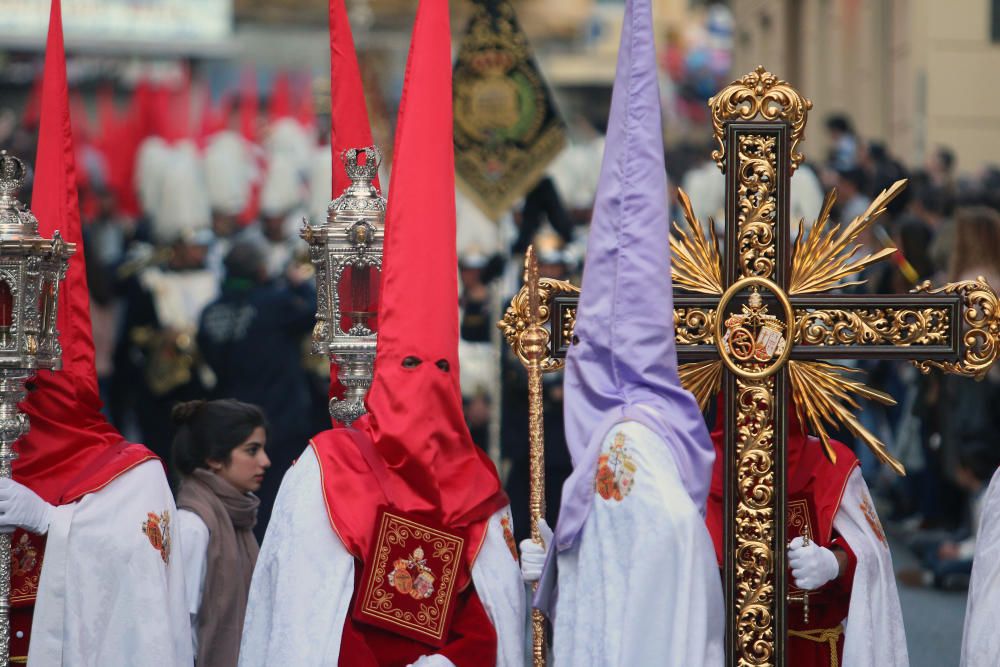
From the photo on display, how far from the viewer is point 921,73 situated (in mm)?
15984

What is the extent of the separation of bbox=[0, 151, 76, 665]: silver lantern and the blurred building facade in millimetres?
11414

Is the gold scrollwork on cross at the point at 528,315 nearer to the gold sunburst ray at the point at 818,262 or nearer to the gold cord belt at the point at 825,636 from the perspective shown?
the gold sunburst ray at the point at 818,262

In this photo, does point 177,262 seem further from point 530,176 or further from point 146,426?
point 530,176

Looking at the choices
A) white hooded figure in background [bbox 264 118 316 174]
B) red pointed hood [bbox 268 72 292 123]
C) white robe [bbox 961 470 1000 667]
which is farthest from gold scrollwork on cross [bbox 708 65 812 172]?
red pointed hood [bbox 268 72 292 123]

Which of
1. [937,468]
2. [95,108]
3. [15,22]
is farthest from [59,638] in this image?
[95,108]

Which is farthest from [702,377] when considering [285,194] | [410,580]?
[285,194]

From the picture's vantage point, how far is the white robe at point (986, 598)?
5.02 m

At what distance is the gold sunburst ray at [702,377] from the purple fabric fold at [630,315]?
0.44 metres

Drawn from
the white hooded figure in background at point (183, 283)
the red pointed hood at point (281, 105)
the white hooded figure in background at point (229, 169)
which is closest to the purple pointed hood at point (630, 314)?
the white hooded figure in background at point (183, 283)

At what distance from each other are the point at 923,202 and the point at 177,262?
4682mm

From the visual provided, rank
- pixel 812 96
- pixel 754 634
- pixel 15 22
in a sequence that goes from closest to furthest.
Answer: pixel 754 634, pixel 812 96, pixel 15 22

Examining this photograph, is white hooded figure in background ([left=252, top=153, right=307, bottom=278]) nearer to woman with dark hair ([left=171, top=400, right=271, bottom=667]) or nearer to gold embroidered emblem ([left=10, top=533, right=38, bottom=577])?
woman with dark hair ([left=171, top=400, right=271, bottom=667])

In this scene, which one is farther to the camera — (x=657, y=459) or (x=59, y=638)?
(x=59, y=638)

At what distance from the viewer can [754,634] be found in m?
5.17
